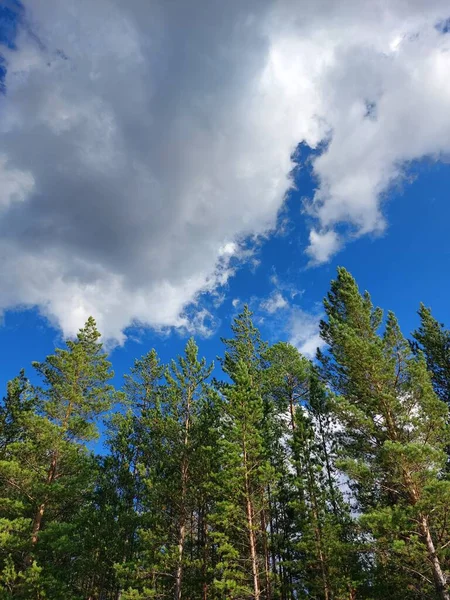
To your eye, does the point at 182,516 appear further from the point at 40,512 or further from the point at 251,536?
the point at 40,512

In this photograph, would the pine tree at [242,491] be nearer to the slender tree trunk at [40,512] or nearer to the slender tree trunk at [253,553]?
the slender tree trunk at [253,553]

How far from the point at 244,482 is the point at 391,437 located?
6.49 meters

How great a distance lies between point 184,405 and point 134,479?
5.55 m

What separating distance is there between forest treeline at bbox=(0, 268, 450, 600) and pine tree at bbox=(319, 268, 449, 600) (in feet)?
0.19

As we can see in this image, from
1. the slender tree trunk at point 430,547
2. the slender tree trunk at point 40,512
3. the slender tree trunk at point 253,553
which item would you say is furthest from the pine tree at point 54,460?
the slender tree trunk at point 430,547

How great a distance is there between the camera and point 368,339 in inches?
610

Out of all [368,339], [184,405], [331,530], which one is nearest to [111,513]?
[184,405]

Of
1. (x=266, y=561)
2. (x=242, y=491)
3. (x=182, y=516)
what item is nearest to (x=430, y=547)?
(x=242, y=491)

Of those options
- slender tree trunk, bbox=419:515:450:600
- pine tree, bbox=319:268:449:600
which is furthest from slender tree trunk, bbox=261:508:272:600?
slender tree trunk, bbox=419:515:450:600

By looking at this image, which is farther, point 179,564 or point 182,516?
point 182,516

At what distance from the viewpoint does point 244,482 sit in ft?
50.5

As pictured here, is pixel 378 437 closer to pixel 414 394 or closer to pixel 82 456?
pixel 414 394

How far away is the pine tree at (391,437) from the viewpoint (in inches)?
444

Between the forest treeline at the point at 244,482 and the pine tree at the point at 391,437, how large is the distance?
0.06 metres
